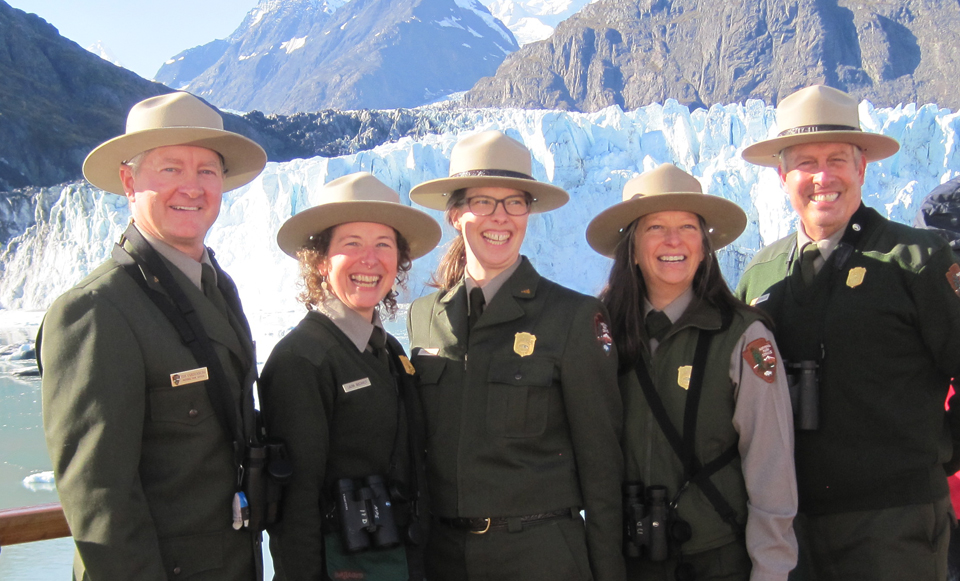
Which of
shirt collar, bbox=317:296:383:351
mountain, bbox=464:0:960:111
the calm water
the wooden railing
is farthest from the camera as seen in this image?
mountain, bbox=464:0:960:111

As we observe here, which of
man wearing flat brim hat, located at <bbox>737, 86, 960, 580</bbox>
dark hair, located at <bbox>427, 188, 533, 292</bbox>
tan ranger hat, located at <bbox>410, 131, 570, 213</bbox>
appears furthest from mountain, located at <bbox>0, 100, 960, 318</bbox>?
man wearing flat brim hat, located at <bbox>737, 86, 960, 580</bbox>

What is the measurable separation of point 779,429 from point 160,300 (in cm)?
155

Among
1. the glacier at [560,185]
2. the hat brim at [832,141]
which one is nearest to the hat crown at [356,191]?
the hat brim at [832,141]

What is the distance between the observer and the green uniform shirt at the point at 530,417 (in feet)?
6.02

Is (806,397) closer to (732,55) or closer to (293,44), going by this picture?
(732,55)

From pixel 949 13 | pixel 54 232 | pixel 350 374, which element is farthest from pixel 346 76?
pixel 350 374

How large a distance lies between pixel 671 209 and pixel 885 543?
1.11 m

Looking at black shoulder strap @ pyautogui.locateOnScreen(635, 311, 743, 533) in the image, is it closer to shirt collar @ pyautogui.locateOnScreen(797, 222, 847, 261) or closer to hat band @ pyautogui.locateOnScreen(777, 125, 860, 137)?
shirt collar @ pyautogui.locateOnScreen(797, 222, 847, 261)

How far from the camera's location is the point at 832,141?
2.29 m

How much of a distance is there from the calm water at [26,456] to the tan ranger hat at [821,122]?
14.9ft

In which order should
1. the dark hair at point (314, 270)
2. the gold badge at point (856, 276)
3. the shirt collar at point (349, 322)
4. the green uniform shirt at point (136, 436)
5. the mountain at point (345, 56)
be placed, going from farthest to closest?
the mountain at point (345, 56) → the gold badge at point (856, 276) → the dark hair at point (314, 270) → the shirt collar at point (349, 322) → the green uniform shirt at point (136, 436)

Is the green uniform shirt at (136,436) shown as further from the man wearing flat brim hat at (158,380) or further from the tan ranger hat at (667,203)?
the tan ranger hat at (667,203)

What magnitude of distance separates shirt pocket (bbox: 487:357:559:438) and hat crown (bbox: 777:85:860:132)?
3.84ft

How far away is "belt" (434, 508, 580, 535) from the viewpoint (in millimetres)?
1830
